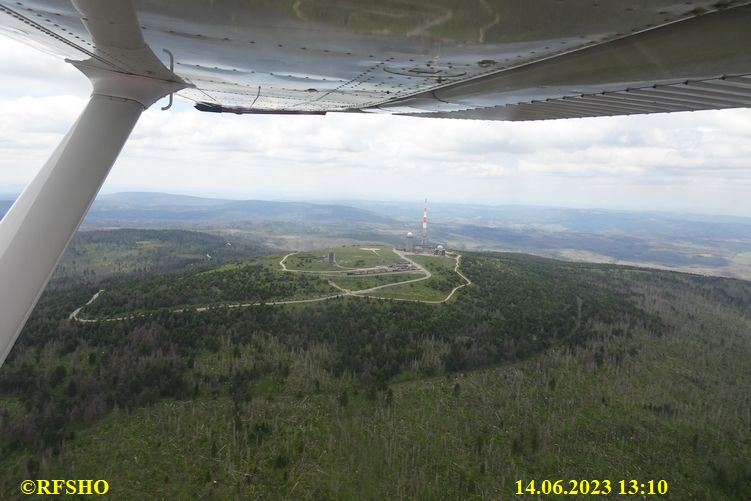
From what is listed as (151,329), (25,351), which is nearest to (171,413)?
(151,329)

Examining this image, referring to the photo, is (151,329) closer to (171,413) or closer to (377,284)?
(171,413)

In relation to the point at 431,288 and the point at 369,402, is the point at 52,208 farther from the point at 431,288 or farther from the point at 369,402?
the point at 431,288

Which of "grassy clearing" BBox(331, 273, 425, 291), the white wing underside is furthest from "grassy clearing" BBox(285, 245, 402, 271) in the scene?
the white wing underside

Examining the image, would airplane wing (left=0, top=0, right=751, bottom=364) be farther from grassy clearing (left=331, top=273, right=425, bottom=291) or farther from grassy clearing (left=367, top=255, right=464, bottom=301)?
grassy clearing (left=331, top=273, right=425, bottom=291)

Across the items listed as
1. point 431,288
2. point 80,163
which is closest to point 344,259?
point 431,288

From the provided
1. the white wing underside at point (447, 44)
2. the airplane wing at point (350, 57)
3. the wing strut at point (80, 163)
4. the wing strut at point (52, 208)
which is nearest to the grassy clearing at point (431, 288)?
the airplane wing at point (350, 57)

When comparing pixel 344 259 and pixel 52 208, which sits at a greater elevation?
pixel 52 208

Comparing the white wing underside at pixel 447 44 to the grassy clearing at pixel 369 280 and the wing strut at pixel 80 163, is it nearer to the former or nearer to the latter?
the wing strut at pixel 80 163
